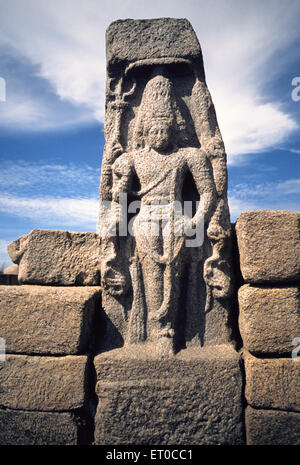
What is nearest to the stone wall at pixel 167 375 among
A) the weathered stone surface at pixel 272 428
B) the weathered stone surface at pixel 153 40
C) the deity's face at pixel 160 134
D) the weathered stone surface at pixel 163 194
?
A: the weathered stone surface at pixel 272 428

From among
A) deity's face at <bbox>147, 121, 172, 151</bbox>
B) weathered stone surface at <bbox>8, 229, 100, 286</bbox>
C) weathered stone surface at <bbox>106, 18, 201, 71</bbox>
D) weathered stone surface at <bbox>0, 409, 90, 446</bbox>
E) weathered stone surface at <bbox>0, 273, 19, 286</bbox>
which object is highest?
weathered stone surface at <bbox>106, 18, 201, 71</bbox>

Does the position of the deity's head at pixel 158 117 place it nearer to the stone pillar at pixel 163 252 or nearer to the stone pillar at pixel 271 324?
the stone pillar at pixel 163 252

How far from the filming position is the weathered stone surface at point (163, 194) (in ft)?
7.88

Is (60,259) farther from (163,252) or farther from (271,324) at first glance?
(271,324)

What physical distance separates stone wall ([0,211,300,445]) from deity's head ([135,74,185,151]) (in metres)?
0.98

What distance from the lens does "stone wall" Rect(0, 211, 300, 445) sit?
7.04ft

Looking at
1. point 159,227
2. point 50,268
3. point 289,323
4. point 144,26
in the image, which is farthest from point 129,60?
point 289,323

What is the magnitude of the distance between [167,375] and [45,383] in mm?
926

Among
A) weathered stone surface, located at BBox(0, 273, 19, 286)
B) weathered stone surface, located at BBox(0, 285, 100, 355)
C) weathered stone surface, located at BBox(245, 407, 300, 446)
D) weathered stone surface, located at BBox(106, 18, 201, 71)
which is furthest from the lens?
weathered stone surface, located at BBox(0, 273, 19, 286)

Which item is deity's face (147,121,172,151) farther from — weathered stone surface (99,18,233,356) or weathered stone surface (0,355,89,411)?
weathered stone surface (0,355,89,411)

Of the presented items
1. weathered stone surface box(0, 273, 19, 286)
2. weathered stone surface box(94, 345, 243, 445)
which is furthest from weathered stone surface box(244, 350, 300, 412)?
weathered stone surface box(0, 273, 19, 286)

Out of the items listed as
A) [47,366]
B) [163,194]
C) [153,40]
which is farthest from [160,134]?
[47,366]

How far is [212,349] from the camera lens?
2.35m
